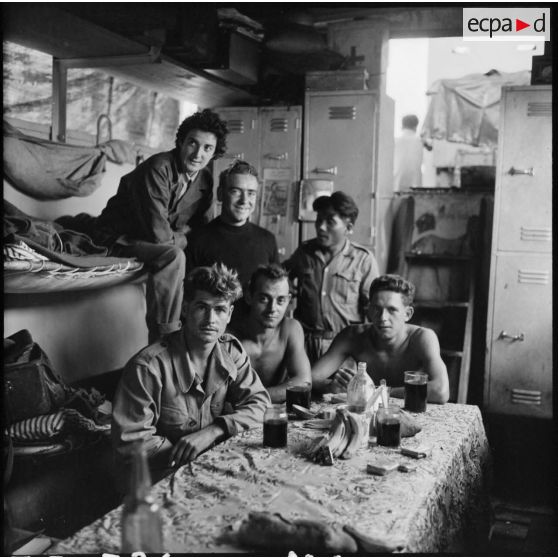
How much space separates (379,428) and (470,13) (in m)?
1.58

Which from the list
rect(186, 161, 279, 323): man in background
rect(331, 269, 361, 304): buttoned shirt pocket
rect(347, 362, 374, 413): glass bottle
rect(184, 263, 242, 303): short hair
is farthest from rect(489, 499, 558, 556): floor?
rect(186, 161, 279, 323): man in background

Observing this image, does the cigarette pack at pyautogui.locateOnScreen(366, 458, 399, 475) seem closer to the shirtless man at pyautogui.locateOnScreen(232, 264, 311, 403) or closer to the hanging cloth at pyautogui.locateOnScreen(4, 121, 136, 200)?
the shirtless man at pyautogui.locateOnScreen(232, 264, 311, 403)

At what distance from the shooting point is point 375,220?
18.4 ft

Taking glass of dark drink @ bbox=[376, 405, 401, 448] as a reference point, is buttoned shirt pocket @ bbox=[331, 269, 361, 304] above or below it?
above

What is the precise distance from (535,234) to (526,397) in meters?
1.23

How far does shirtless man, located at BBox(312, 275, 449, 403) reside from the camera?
3.20 m

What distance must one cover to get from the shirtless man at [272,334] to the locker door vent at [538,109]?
282 centimetres

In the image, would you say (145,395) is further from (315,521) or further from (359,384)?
(315,521)

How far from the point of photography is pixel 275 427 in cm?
229

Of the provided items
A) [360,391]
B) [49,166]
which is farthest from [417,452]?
[49,166]

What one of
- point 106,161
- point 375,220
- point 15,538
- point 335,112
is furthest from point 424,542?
point 335,112

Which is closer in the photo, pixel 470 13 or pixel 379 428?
pixel 379 428

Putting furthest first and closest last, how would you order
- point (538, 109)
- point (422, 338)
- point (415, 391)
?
point (538, 109) → point (422, 338) → point (415, 391)

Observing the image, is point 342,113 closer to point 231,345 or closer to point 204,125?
point 204,125
